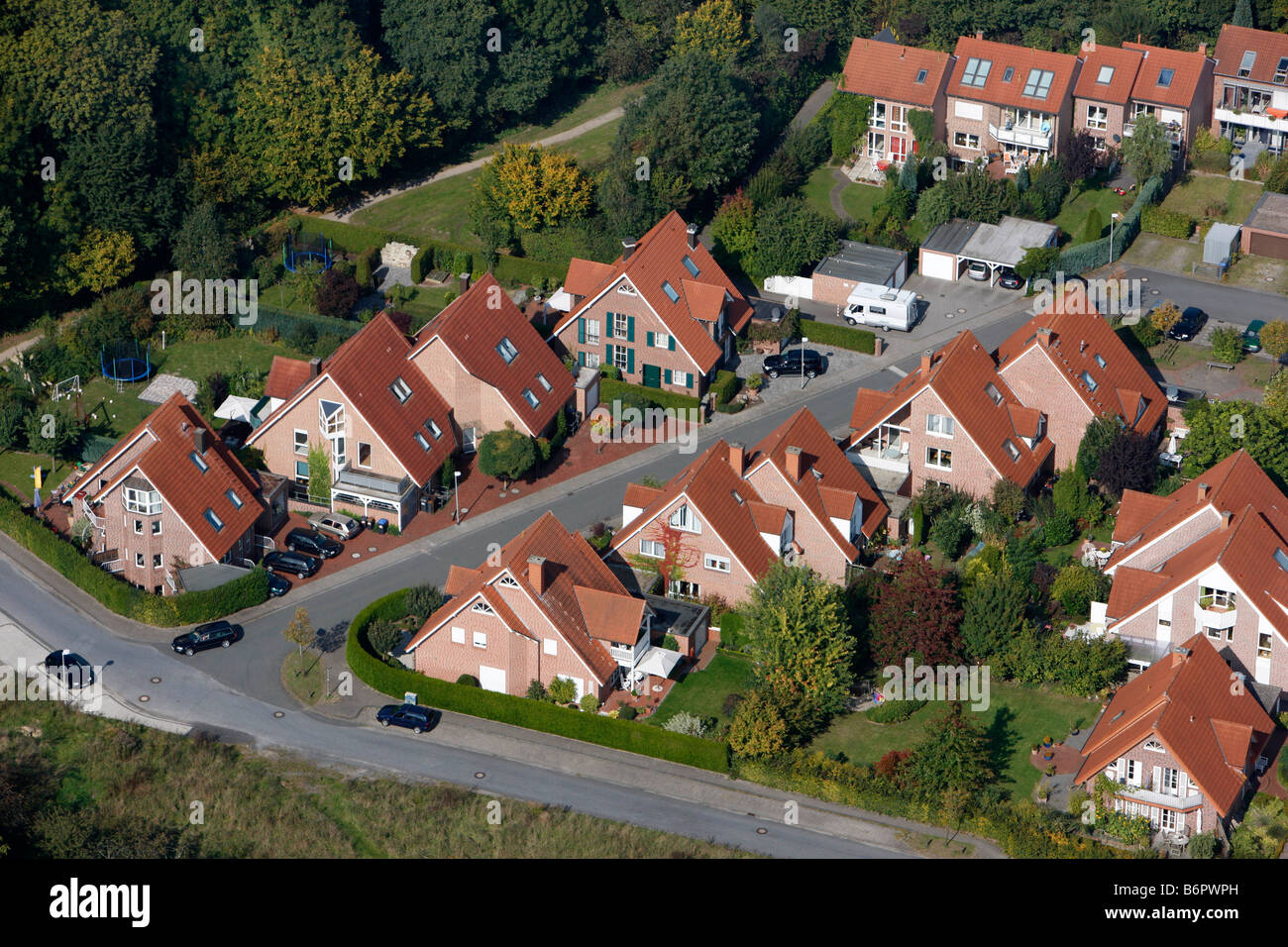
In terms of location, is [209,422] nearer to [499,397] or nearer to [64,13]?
[499,397]

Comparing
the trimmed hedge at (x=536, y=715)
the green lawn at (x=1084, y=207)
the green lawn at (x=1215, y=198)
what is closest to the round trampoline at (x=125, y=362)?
the trimmed hedge at (x=536, y=715)

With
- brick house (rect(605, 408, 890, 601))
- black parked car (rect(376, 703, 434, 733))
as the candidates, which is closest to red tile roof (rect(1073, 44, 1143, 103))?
brick house (rect(605, 408, 890, 601))

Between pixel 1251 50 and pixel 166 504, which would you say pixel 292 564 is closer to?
pixel 166 504

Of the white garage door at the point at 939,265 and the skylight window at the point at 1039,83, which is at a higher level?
the skylight window at the point at 1039,83

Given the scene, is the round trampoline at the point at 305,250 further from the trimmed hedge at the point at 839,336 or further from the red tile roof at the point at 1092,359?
the red tile roof at the point at 1092,359

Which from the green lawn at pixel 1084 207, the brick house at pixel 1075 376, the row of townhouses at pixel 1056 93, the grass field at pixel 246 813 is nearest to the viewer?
the grass field at pixel 246 813

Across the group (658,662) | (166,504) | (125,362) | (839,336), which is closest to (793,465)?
(658,662)

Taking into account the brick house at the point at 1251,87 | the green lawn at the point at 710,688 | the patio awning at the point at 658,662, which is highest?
the brick house at the point at 1251,87
